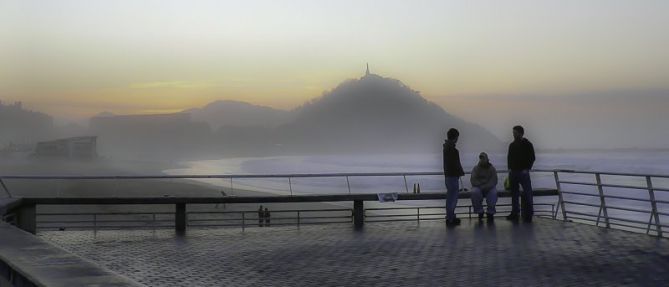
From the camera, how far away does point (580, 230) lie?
1211 cm

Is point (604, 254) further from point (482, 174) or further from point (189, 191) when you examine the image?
point (189, 191)

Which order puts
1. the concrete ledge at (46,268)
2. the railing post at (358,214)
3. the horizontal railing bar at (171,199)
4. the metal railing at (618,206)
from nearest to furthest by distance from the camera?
the concrete ledge at (46,268)
the metal railing at (618,206)
the horizontal railing bar at (171,199)
the railing post at (358,214)

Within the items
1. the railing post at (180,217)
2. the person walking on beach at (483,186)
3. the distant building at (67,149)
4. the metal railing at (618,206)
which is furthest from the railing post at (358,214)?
the distant building at (67,149)

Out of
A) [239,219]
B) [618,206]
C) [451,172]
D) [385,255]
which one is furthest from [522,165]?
[618,206]

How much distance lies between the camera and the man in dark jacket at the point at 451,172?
13109 mm

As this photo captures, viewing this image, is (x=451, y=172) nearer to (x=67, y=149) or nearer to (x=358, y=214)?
(x=358, y=214)

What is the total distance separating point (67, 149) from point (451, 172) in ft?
482

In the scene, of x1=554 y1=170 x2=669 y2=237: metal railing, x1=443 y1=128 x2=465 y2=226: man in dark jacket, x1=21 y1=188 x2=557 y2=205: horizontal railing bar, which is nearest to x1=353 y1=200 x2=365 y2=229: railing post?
x1=21 y1=188 x2=557 y2=205: horizontal railing bar

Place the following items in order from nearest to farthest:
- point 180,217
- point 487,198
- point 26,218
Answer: point 26,218, point 180,217, point 487,198

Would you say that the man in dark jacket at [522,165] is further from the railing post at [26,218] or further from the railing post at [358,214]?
the railing post at [26,218]

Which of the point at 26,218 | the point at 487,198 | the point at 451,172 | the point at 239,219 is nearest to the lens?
the point at 26,218

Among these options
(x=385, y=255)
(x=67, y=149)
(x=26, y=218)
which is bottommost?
(x=385, y=255)

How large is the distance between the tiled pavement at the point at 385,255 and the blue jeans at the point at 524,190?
58 centimetres

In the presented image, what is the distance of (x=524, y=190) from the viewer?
1350cm
